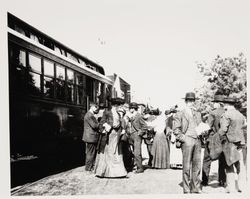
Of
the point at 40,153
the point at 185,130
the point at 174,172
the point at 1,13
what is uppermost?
the point at 1,13

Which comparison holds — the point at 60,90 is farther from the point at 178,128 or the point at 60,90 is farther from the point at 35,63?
the point at 178,128

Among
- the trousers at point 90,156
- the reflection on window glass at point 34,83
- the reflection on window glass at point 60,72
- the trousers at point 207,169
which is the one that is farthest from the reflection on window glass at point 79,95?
the trousers at point 207,169

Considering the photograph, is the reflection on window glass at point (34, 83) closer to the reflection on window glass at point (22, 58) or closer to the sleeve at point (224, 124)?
the reflection on window glass at point (22, 58)

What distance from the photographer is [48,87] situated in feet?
24.4

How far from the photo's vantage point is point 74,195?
556 centimetres

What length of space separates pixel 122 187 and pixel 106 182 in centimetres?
51

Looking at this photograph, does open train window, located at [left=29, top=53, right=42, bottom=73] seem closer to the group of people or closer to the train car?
the train car

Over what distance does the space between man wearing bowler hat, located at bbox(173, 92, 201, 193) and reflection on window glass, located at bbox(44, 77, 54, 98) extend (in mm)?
3034

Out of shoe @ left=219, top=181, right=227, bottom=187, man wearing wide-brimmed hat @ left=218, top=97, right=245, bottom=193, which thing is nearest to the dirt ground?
shoe @ left=219, top=181, right=227, bottom=187

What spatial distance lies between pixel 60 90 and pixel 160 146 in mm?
2731

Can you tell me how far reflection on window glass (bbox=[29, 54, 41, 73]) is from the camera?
6621 millimetres

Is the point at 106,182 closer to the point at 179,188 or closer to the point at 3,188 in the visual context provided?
the point at 179,188

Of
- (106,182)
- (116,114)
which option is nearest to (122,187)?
(106,182)

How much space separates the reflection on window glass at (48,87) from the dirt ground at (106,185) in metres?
1.73
